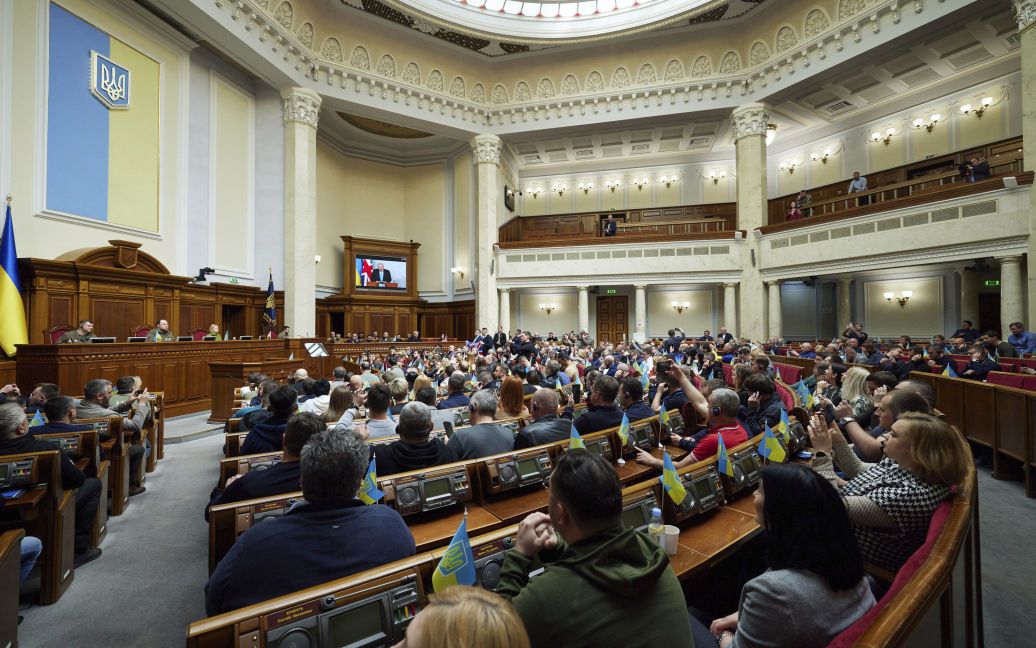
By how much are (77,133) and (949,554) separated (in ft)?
41.5

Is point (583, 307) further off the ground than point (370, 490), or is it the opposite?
point (583, 307)

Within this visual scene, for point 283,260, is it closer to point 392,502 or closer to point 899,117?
point 392,502

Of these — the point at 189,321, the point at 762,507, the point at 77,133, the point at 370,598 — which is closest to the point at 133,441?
the point at 370,598

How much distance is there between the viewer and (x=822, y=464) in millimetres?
2908

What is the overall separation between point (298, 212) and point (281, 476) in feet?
37.8

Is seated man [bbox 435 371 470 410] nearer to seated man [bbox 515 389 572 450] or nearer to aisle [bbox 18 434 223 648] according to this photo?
seated man [bbox 515 389 572 450]

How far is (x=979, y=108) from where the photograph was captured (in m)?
12.5

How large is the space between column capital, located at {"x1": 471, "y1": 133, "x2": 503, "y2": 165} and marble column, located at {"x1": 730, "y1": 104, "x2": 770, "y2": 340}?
25.6 ft

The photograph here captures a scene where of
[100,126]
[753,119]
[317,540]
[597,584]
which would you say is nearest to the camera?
[597,584]

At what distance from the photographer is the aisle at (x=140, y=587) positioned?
2480 mm

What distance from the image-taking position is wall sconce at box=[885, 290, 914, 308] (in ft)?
44.4

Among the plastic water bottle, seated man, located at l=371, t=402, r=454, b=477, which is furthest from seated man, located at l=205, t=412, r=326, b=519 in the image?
the plastic water bottle

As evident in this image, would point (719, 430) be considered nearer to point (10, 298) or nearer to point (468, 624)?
point (468, 624)

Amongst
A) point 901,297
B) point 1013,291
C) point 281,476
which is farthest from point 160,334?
point 901,297
